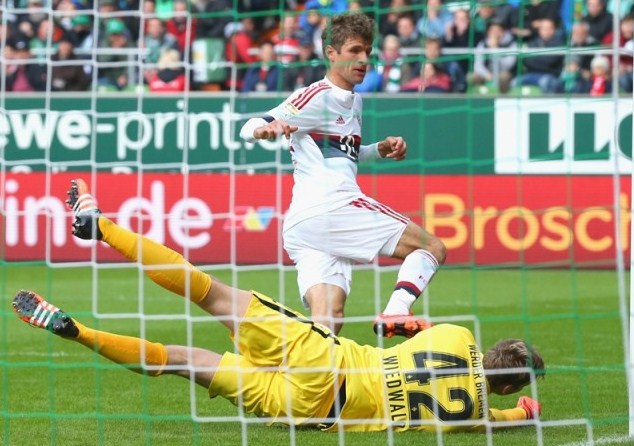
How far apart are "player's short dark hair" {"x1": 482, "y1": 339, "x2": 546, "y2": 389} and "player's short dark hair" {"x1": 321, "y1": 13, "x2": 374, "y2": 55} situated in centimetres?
186

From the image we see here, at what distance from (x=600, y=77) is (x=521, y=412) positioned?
8512 mm

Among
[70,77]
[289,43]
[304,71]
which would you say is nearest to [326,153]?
[289,43]

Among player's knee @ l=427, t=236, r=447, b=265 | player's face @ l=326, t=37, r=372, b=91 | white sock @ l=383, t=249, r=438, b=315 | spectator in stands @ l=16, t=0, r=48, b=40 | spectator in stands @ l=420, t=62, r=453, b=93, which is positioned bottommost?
white sock @ l=383, t=249, r=438, b=315

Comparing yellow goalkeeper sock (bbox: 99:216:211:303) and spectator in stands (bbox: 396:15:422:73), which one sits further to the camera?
spectator in stands (bbox: 396:15:422:73)

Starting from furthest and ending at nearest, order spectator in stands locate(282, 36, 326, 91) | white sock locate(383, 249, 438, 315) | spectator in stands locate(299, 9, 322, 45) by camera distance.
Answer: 1. spectator in stands locate(299, 9, 322, 45)
2. spectator in stands locate(282, 36, 326, 91)
3. white sock locate(383, 249, 438, 315)

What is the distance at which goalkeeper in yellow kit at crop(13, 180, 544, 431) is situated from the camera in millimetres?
5848

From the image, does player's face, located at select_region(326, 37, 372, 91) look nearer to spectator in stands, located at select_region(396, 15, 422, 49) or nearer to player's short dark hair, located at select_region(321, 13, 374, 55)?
player's short dark hair, located at select_region(321, 13, 374, 55)

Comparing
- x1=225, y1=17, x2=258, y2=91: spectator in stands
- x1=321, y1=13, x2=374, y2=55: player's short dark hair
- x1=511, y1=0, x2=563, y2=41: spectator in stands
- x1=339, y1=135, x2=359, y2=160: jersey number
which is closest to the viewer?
x1=321, y1=13, x2=374, y2=55: player's short dark hair

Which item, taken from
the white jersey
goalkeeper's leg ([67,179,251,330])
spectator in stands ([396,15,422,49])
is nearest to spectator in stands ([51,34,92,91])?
spectator in stands ([396,15,422,49])

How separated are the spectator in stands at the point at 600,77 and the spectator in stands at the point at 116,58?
5432 millimetres

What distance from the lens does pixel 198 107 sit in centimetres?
1531

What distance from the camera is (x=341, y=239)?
7020mm

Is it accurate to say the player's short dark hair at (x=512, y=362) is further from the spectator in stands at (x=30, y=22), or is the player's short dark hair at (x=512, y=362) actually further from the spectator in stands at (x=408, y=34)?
the spectator in stands at (x=30, y=22)

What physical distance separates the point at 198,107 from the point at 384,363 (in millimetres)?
9696
